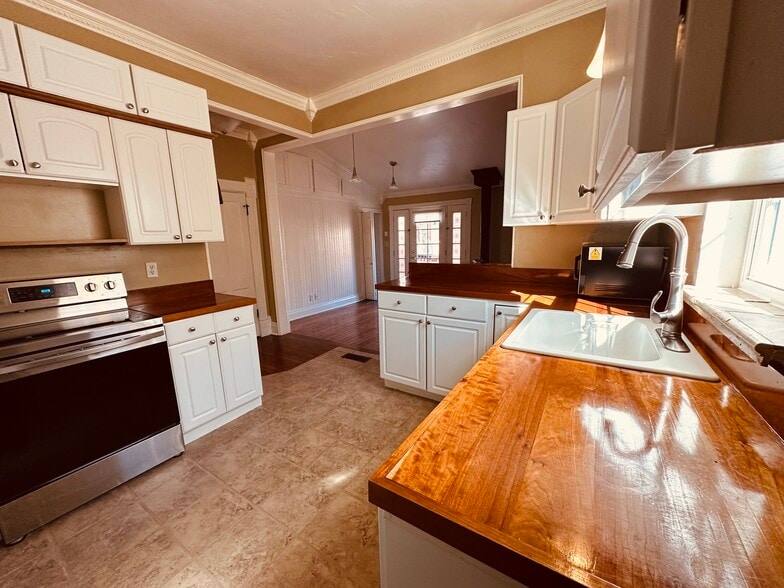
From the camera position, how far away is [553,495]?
531 mm

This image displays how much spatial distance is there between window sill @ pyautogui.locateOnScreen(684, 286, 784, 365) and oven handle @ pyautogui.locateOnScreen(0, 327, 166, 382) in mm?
2396

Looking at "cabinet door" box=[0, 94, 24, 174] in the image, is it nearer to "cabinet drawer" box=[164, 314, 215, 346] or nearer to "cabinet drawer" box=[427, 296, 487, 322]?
"cabinet drawer" box=[164, 314, 215, 346]

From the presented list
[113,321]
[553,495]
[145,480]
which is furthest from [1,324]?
[553,495]

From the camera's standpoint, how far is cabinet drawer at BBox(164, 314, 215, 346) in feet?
6.26

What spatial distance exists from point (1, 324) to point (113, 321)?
0.40 m

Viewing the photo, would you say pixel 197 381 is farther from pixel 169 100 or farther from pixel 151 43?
pixel 151 43

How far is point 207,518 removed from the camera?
1523mm

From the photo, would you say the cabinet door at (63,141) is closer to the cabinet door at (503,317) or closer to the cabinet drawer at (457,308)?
the cabinet drawer at (457,308)

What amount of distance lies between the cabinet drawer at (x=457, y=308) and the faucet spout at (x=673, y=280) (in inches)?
41.3

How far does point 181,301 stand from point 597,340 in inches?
103

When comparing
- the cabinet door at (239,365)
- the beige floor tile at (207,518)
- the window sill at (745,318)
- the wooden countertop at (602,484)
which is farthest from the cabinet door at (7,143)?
the window sill at (745,318)

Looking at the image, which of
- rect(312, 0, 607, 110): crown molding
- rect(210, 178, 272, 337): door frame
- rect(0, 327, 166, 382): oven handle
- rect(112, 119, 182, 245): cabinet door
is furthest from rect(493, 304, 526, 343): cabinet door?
rect(210, 178, 272, 337): door frame

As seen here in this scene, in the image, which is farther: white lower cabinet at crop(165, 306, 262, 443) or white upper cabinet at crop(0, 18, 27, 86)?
white lower cabinet at crop(165, 306, 262, 443)

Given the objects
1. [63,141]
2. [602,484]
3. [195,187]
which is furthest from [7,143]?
[602,484]
